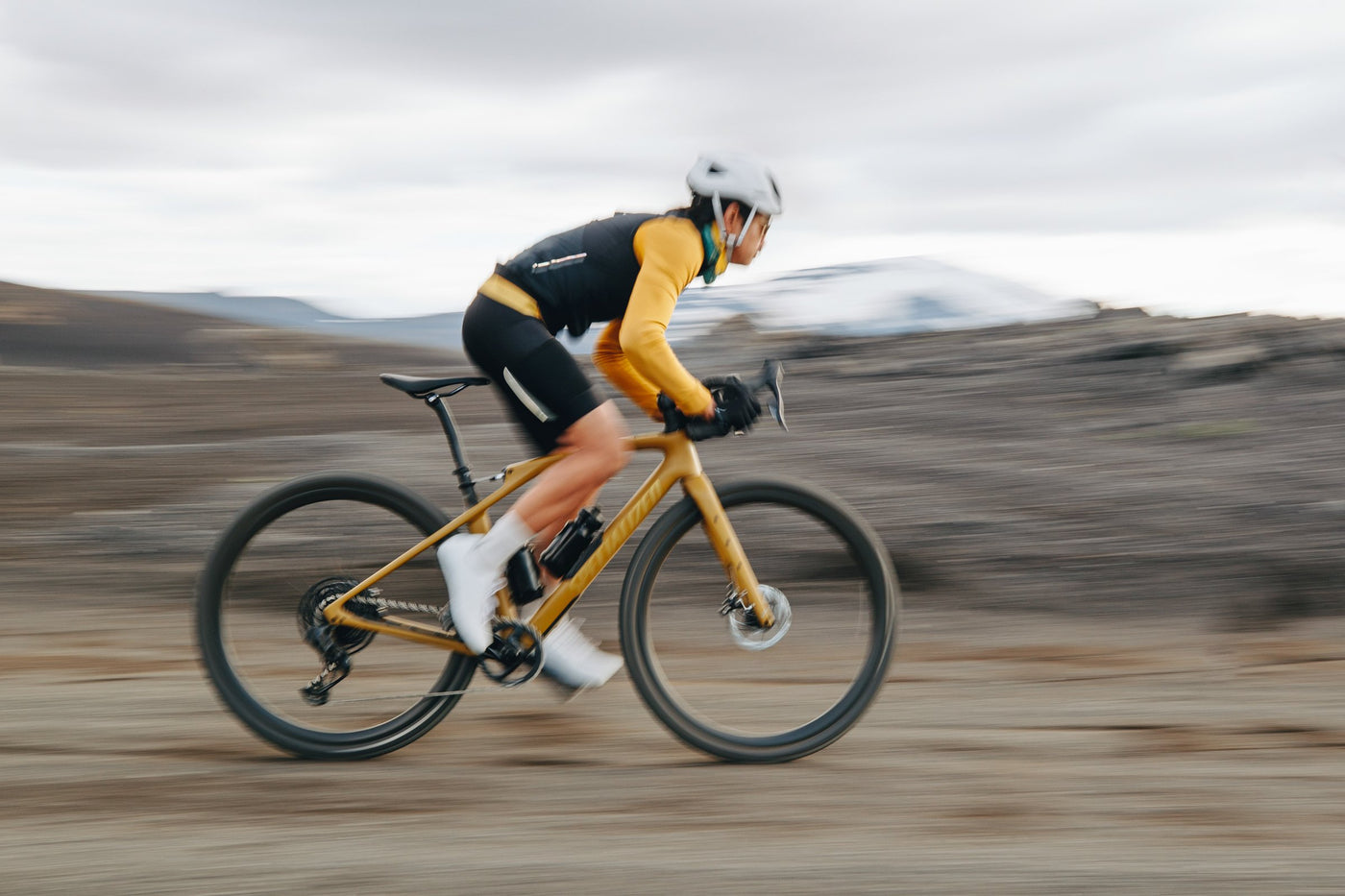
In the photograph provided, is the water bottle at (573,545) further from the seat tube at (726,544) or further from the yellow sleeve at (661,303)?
the yellow sleeve at (661,303)

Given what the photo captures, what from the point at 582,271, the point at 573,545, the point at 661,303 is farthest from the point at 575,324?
the point at 573,545

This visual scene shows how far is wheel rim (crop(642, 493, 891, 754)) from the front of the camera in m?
3.62

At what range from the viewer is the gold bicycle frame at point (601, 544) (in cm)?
359

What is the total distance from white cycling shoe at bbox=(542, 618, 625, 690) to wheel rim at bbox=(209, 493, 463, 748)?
0.30 meters

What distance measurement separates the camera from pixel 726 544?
144 inches

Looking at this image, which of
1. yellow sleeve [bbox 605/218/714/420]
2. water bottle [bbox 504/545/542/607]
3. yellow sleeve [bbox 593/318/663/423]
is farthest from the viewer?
yellow sleeve [bbox 593/318/663/423]

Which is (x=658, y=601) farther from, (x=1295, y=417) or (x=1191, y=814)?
(x=1295, y=417)

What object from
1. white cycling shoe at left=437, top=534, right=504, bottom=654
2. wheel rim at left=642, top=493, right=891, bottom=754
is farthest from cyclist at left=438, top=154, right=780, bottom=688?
wheel rim at left=642, top=493, right=891, bottom=754

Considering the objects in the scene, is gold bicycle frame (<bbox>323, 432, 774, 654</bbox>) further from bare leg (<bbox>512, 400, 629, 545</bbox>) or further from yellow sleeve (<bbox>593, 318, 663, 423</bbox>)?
yellow sleeve (<bbox>593, 318, 663, 423</bbox>)

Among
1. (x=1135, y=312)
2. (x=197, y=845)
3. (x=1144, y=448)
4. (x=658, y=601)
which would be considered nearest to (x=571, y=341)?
(x=658, y=601)

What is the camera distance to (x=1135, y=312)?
12688 mm

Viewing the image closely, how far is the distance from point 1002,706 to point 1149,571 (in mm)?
1777

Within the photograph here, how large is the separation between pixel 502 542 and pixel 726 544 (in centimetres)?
70

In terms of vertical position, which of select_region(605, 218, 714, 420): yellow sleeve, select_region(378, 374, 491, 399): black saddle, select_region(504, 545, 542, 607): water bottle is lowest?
select_region(504, 545, 542, 607): water bottle
